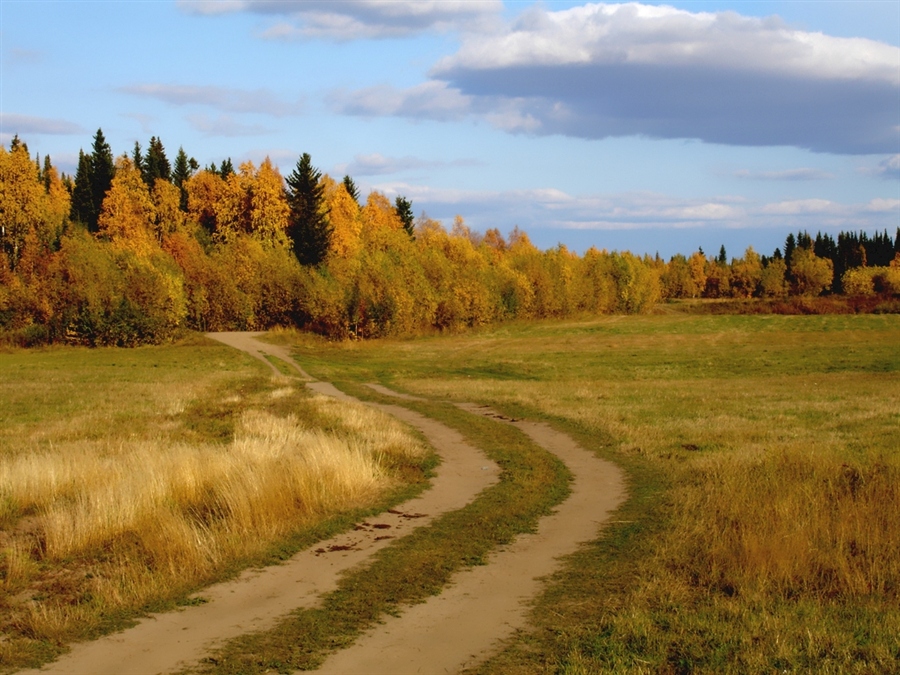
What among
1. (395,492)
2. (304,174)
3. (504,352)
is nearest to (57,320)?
Result: (304,174)

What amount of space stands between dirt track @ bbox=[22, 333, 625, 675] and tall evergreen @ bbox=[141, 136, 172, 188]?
97.0 metres

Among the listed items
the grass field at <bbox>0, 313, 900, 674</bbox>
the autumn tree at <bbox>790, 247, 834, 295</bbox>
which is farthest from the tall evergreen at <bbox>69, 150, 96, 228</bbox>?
the autumn tree at <bbox>790, 247, 834, 295</bbox>

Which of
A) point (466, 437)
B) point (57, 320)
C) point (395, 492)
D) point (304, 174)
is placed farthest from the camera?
point (304, 174)

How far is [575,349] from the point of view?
223 ft

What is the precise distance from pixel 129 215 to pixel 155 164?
28267 millimetres

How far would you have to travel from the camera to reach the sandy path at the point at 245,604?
766 cm

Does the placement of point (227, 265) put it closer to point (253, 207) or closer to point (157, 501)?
point (253, 207)

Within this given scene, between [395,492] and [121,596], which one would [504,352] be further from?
[121,596]

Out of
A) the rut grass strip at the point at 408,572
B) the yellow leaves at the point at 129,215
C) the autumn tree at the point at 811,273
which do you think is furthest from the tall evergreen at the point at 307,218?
the autumn tree at the point at 811,273

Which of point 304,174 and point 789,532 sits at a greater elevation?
point 304,174

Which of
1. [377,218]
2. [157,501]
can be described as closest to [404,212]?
[377,218]

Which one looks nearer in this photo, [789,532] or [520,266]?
[789,532]

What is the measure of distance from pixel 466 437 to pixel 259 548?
11376mm

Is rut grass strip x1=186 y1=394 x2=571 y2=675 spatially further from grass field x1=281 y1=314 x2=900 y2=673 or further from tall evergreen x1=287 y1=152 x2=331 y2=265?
tall evergreen x1=287 y1=152 x2=331 y2=265
